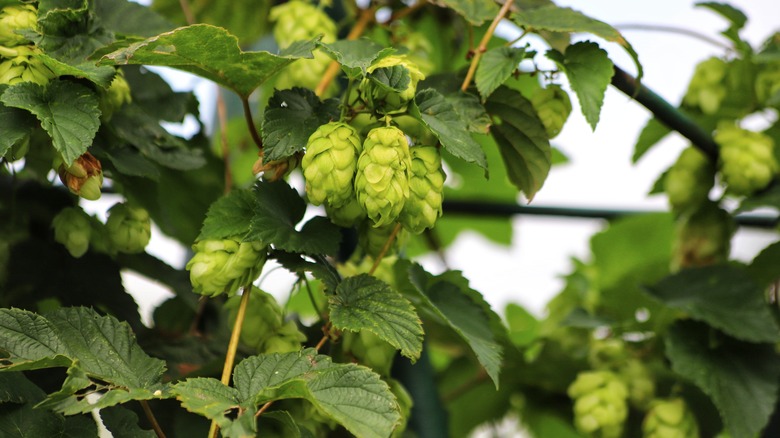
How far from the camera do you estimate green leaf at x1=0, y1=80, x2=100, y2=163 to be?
0.55 metres

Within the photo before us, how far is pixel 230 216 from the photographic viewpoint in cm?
62

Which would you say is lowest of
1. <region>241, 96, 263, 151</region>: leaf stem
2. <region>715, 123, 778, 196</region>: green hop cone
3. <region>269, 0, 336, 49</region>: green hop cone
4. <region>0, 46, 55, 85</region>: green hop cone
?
<region>715, 123, 778, 196</region>: green hop cone

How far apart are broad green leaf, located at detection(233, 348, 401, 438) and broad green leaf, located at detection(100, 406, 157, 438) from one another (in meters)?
0.07

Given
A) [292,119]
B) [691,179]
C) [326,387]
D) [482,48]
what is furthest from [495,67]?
[691,179]

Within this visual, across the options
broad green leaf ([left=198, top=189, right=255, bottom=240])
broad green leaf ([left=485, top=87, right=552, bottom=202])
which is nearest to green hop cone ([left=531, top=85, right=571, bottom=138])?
broad green leaf ([left=485, top=87, right=552, bottom=202])

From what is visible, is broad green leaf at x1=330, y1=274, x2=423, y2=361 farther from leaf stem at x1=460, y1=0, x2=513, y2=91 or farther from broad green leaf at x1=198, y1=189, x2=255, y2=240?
leaf stem at x1=460, y1=0, x2=513, y2=91

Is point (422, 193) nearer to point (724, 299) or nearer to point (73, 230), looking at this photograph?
→ point (73, 230)

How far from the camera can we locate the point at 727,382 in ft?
2.84

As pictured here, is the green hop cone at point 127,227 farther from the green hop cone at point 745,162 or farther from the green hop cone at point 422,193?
the green hop cone at point 745,162

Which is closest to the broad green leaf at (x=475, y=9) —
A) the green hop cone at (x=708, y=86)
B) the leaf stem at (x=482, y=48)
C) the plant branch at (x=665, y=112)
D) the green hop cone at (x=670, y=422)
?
the leaf stem at (x=482, y=48)

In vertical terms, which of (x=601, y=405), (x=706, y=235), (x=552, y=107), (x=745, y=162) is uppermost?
(x=552, y=107)

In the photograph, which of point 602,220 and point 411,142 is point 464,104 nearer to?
point 411,142

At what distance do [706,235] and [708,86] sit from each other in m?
0.16

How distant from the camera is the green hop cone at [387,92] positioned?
1.85 ft
